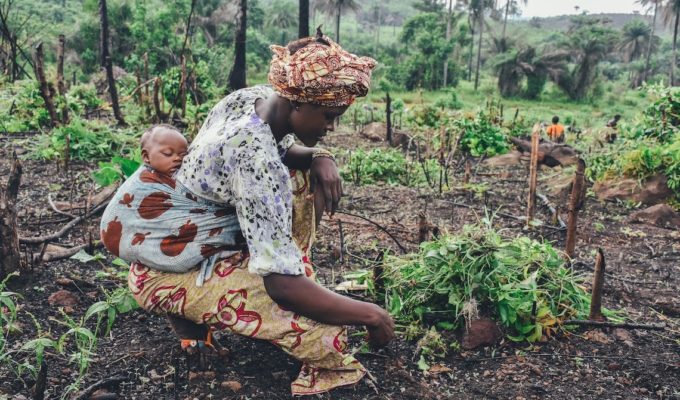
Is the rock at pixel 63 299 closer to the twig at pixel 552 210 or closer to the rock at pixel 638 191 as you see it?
the twig at pixel 552 210

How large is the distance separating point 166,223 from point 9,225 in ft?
3.31

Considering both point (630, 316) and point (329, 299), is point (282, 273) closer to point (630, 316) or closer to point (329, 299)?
point (329, 299)

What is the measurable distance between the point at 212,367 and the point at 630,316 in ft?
6.42

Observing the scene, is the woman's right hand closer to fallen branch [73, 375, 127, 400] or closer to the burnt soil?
the burnt soil

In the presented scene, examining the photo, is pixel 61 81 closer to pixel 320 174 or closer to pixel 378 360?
pixel 320 174

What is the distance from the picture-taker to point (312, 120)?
1.79 m

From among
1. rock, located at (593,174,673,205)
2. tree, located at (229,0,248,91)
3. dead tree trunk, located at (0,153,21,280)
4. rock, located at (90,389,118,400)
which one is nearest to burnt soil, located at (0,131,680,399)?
rock, located at (90,389,118,400)

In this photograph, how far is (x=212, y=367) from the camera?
7.01ft

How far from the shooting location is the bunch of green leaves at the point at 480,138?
25.5ft

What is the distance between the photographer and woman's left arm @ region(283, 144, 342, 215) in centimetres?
223

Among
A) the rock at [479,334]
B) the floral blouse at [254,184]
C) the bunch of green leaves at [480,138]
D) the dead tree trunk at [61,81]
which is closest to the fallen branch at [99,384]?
the floral blouse at [254,184]

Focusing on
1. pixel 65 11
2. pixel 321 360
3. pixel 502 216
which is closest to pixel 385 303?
pixel 321 360

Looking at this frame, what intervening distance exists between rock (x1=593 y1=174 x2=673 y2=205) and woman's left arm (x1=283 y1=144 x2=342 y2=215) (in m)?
4.40

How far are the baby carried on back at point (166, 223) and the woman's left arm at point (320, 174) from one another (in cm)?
39
